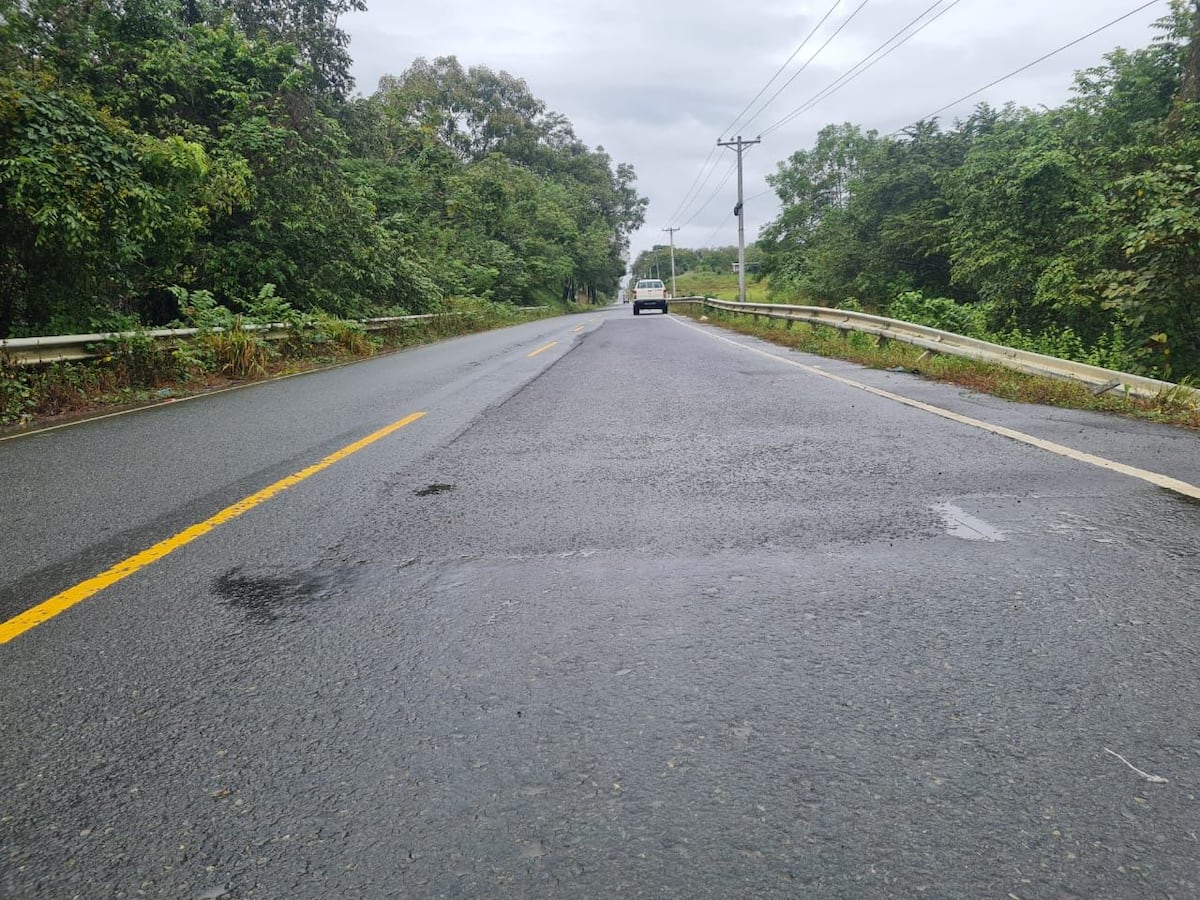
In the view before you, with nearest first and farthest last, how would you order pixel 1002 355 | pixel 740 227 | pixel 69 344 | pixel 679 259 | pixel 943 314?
1. pixel 1002 355
2. pixel 69 344
3. pixel 943 314
4. pixel 740 227
5. pixel 679 259

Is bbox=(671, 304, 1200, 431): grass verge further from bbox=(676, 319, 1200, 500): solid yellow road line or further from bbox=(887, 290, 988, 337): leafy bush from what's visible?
bbox=(887, 290, 988, 337): leafy bush

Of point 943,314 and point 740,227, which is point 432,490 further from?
point 740,227

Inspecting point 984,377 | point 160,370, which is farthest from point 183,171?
point 984,377

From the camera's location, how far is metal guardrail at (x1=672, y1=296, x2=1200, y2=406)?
6914 mm

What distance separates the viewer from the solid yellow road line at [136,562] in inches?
110

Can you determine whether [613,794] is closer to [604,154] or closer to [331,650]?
[331,650]

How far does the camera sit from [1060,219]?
1445cm

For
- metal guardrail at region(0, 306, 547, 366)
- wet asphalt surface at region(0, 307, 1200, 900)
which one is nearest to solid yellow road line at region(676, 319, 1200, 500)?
wet asphalt surface at region(0, 307, 1200, 900)

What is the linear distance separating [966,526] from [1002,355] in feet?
20.3

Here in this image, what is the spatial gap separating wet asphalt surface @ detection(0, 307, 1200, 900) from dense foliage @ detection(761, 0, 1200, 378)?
501 centimetres

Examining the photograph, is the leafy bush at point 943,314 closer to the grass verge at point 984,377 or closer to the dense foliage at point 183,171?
the grass verge at point 984,377

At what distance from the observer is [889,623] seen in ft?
8.51

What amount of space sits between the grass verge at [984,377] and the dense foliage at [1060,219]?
1.52 meters

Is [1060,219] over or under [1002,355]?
over
